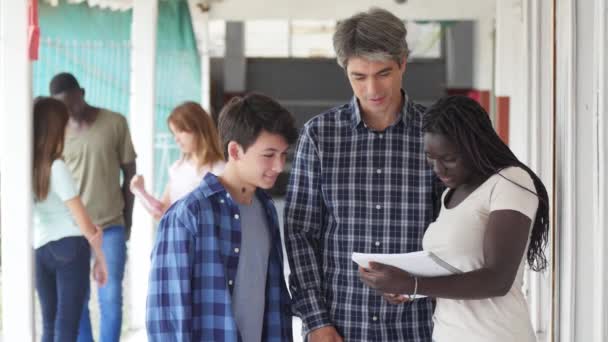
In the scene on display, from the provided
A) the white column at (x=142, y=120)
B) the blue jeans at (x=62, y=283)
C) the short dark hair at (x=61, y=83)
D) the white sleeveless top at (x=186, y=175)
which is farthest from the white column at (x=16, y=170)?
the white column at (x=142, y=120)

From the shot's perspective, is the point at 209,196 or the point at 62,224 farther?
the point at 62,224

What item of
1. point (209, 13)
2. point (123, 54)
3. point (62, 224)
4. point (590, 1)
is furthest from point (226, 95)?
point (590, 1)

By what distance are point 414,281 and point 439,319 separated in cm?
17

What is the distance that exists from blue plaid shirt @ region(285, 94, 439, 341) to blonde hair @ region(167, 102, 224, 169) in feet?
8.26

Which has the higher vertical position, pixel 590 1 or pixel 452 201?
pixel 590 1

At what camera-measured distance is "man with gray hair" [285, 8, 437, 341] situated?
2188 millimetres

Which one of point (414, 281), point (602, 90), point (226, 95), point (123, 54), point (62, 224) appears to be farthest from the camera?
point (226, 95)

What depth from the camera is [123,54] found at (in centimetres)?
643

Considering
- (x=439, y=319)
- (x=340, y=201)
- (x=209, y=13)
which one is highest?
(x=209, y=13)

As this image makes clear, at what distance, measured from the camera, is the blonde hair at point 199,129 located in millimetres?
4723

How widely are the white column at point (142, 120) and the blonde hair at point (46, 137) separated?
2.43 metres

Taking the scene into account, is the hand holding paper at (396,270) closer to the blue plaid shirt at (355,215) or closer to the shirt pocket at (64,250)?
the blue plaid shirt at (355,215)

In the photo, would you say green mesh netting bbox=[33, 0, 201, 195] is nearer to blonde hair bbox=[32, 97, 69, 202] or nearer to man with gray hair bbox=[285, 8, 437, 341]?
blonde hair bbox=[32, 97, 69, 202]

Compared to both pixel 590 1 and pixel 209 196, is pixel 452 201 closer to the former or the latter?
pixel 209 196
